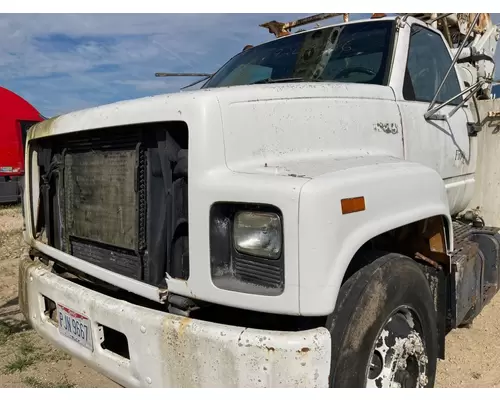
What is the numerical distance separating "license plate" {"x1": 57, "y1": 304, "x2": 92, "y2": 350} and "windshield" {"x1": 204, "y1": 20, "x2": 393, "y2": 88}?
1.85 m

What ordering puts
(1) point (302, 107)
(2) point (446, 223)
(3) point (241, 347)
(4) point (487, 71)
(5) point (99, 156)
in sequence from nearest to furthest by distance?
(3) point (241, 347) → (1) point (302, 107) → (5) point (99, 156) → (2) point (446, 223) → (4) point (487, 71)

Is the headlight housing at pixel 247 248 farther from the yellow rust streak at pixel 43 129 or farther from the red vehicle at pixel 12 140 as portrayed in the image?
the red vehicle at pixel 12 140

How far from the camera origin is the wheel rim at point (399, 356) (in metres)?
2.34

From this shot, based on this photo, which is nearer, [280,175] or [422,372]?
[280,175]

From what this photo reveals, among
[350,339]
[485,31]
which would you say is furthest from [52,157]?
[485,31]

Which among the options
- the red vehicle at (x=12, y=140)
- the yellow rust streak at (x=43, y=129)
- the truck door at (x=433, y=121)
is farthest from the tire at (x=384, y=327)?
the red vehicle at (x=12, y=140)

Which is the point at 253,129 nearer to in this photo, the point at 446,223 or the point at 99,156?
Answer: the point at 99,156

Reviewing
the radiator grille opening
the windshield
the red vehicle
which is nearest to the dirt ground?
the radiator grille opening

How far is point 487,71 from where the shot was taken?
5.12 m

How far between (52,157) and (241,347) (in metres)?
1.83

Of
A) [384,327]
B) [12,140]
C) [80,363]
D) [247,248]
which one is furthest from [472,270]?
[12,140]

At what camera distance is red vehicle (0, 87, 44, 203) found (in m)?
12.4

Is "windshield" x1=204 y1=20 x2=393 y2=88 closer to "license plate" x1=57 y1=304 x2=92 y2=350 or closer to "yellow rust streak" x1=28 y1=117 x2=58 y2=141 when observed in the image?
"yellow rust streak" x1=28 y1=117 x2=58 y2=141

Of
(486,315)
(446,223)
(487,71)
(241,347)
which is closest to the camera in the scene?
(241,347)
